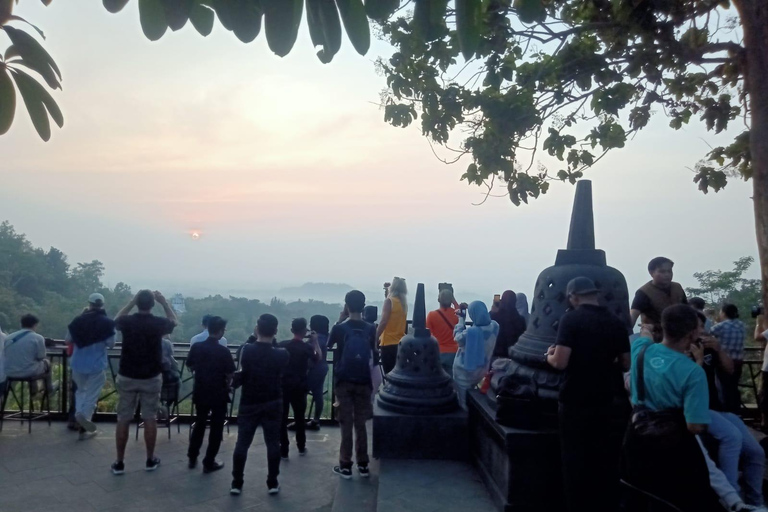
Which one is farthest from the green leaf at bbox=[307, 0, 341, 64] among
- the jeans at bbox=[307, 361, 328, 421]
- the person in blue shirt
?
the jeans at bbox=[307, 361, 328, 421]

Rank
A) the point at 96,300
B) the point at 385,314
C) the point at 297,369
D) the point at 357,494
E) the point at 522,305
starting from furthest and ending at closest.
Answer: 1. the point at 522,305
2. the point at 385,314
3. the point at 96,300
4. the point at 297,369
5. the point at 357,494

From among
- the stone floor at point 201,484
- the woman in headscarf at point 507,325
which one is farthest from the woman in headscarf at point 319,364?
the woman in headscarf at point 507,325

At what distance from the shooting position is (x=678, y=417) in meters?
3.45

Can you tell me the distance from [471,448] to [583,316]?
273cm

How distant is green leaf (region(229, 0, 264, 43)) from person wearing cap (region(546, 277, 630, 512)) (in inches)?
123

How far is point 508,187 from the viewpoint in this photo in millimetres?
9312

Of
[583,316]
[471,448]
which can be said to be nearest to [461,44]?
[583,316]

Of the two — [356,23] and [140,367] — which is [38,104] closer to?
[356,23]

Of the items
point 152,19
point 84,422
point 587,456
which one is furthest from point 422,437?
point 152,19

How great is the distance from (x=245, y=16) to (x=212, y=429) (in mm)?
5902

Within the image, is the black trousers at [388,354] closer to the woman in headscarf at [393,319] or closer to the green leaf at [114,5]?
the woman in headscarf at [393,319]

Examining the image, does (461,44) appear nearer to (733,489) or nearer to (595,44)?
(733,489)

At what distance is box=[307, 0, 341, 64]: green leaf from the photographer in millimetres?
1531

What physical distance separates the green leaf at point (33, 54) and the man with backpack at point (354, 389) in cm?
484
